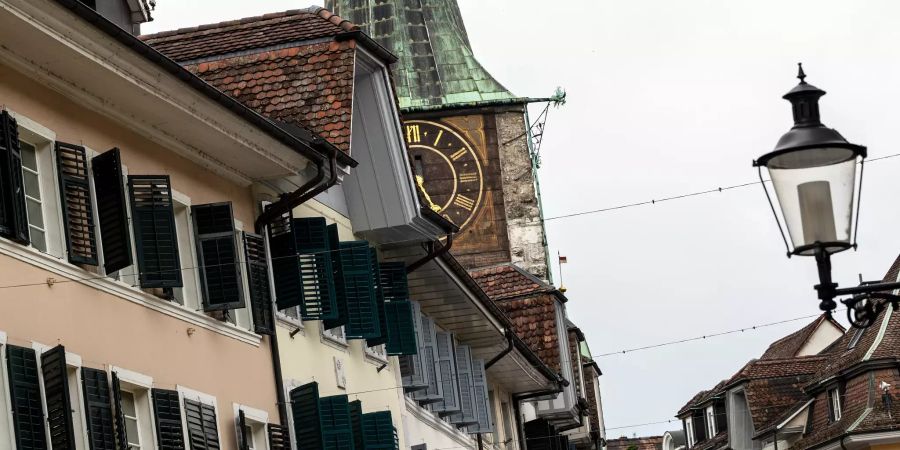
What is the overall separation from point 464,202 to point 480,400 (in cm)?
3716

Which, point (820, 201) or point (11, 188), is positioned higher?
point (11, 188)

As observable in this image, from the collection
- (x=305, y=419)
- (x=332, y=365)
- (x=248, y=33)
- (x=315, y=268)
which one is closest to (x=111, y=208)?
(x=305, y=419)

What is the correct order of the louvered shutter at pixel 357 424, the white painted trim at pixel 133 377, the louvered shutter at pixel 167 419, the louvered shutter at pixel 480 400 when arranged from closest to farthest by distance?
the white painted trim at pixel 133 377, the louvered shutter at pixel 167 419, the louvered shutter at pixel 357 424, the louvered shutter at pixel 480 400

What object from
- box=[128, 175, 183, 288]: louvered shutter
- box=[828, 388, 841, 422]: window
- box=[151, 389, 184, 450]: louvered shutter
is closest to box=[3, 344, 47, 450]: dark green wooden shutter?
box=[151, 389, 184, 450]: louvered shutter

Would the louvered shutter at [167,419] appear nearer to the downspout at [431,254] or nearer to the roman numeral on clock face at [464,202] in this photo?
the downspout at [431,254]

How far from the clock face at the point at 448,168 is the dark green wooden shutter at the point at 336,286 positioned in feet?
153

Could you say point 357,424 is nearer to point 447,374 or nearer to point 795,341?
point 447,374

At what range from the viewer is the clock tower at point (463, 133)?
69.6m

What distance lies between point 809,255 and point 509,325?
23.1 meters

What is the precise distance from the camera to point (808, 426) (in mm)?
57562

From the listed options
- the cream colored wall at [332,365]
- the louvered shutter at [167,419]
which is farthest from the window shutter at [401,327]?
the louvered shutter at [167,419]

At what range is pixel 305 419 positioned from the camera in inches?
796

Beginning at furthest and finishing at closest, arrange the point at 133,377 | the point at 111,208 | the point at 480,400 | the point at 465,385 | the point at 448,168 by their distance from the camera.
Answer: the point at 448,168, the point at 480,400, the point at 465,385, the point at 111,208, the point at 133,377

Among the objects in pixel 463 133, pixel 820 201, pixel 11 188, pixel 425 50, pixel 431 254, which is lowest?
pixel 820 201
